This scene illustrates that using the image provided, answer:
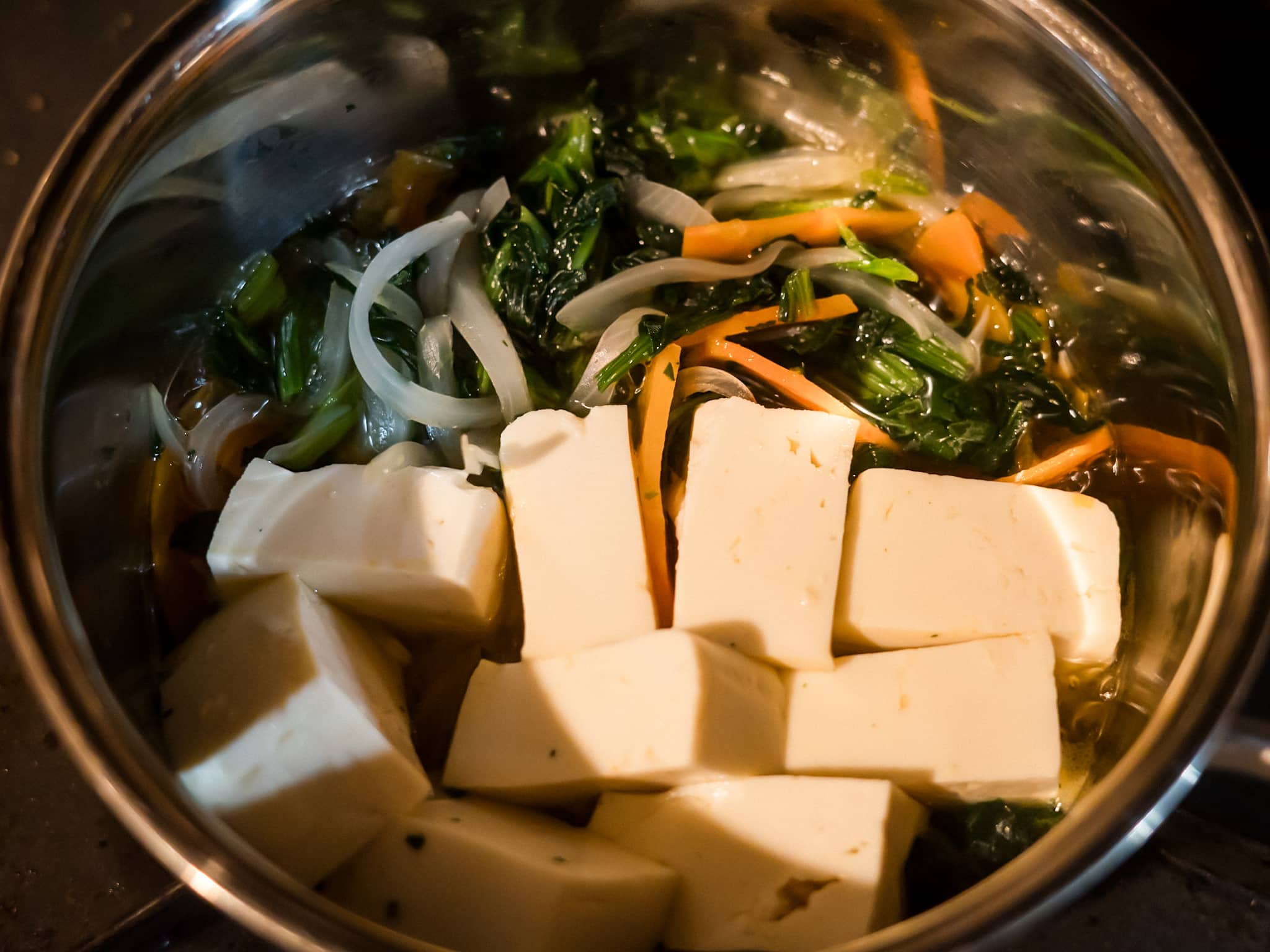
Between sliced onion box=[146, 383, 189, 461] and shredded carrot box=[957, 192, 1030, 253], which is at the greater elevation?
shredded carrot box=[957, 192, 1030, 253]

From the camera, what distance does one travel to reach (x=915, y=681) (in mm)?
1524

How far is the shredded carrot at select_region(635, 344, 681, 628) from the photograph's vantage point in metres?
1.72

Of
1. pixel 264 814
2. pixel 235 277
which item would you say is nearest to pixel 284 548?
pixel 264 814

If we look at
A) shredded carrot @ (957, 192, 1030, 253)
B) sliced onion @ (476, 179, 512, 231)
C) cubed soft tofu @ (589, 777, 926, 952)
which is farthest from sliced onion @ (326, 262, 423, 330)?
shredded carrot @ (957, 192, 1030, 253)

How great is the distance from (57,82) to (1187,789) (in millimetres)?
2684

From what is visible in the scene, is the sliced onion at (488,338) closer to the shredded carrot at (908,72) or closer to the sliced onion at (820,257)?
the sliced onion at (820,257)

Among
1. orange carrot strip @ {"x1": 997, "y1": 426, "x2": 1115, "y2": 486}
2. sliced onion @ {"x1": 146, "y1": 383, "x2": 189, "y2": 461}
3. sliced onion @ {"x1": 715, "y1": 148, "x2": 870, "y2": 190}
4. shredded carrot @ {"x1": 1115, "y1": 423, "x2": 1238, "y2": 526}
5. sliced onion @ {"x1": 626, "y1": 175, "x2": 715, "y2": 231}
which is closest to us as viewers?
shredded carrot @ {"x1": 1115, "y1": 423, "x2": 1238, "y2": 526}

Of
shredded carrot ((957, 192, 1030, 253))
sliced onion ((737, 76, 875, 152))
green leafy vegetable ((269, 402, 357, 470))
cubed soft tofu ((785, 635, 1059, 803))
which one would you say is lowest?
green leafy vegetable ((269, 402, 357, 470))

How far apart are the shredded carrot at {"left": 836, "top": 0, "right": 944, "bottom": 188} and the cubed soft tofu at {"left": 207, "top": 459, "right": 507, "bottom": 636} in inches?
48.6

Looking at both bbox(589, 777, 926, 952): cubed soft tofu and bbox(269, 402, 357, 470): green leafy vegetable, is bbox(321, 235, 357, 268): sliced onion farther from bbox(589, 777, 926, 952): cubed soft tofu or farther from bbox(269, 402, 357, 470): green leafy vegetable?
bbox(589, 777, 926, 952): cubed soft tofu

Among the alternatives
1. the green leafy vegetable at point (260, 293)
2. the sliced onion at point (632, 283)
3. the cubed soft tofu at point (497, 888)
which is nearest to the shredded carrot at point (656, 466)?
the sliced onion at point (632, 283)

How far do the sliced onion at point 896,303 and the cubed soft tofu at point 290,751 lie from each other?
1324 millimetres

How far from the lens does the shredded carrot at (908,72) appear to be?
5.77 feet

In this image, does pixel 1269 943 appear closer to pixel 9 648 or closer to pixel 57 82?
pixel 9 648
